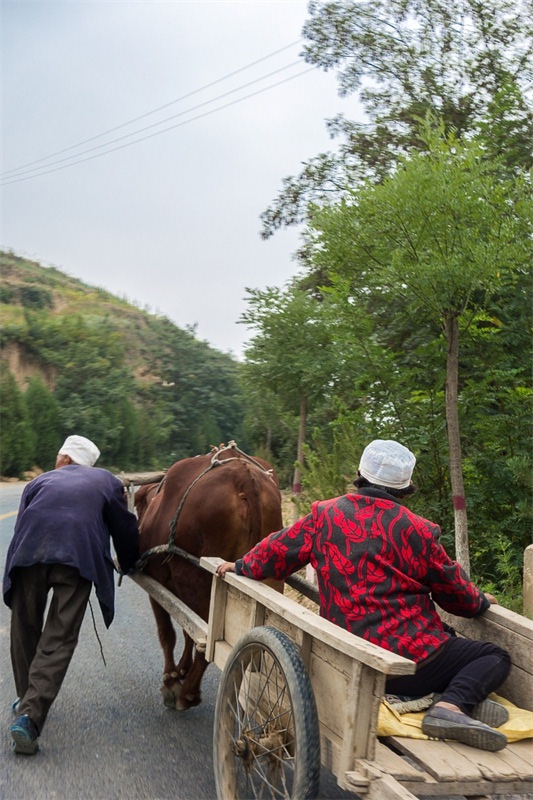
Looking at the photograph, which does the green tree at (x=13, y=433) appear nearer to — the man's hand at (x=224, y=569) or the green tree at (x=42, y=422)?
the green tree at (x=42, y=422)

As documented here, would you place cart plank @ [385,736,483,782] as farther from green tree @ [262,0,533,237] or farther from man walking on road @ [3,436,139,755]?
A: green tree @ [262,0,533,237]

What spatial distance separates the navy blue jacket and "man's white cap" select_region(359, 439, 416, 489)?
1.85m

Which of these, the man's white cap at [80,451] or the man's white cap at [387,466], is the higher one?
the man's white cap at [387,466]

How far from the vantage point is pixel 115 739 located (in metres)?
4.52

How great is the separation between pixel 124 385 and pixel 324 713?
29.1m

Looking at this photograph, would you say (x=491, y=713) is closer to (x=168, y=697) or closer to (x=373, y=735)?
(x=373, y=735)

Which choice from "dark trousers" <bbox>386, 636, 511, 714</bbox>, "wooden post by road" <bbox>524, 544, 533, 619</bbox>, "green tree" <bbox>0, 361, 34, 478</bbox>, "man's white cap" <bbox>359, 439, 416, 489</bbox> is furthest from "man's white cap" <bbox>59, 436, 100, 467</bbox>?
"green tree" <bbox>0, 361, 34, 478</bbox>

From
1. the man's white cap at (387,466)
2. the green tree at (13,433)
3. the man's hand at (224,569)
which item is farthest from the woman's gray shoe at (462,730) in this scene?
the green tree at (13,433)

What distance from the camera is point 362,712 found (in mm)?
2754

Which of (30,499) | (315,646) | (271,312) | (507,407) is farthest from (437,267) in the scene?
(271,312)

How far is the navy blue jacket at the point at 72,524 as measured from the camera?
4582mm

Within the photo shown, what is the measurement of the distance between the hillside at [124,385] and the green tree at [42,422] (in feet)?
0.16

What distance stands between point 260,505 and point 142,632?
2422 millimetres

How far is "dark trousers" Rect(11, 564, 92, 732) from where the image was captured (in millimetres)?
4410
